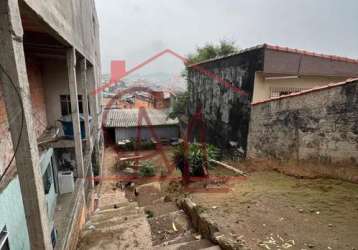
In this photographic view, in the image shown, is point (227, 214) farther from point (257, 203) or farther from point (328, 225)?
point (328, 225)

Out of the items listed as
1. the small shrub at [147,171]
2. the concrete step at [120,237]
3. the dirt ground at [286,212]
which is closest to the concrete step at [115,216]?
the dirt ground at [286,212]

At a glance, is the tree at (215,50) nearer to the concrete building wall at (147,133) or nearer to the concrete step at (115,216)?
the concrete building wall at (147,133)

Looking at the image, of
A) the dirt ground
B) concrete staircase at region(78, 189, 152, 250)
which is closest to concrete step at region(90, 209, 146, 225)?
concrete staircase at region(78, 189, 152, 250)

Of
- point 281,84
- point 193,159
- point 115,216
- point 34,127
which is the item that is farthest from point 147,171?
point 34,127

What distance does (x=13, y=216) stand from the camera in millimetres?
3514

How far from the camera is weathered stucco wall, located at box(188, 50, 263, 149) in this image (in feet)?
27.0

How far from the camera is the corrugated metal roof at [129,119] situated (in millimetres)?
19080

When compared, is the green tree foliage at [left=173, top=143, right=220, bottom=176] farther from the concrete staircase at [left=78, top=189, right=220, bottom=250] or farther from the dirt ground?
the concrete staircase at [left=78, top=189, right=220, bottom=250]

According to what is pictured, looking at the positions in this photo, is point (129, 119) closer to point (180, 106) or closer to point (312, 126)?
point (180, 106)

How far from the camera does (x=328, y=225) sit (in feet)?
11.7

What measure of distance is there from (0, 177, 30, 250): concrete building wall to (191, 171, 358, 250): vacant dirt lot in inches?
116

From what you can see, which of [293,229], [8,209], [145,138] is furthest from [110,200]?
[145,138]

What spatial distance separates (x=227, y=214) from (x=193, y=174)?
3.60 meters

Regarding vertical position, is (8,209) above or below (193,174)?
above
